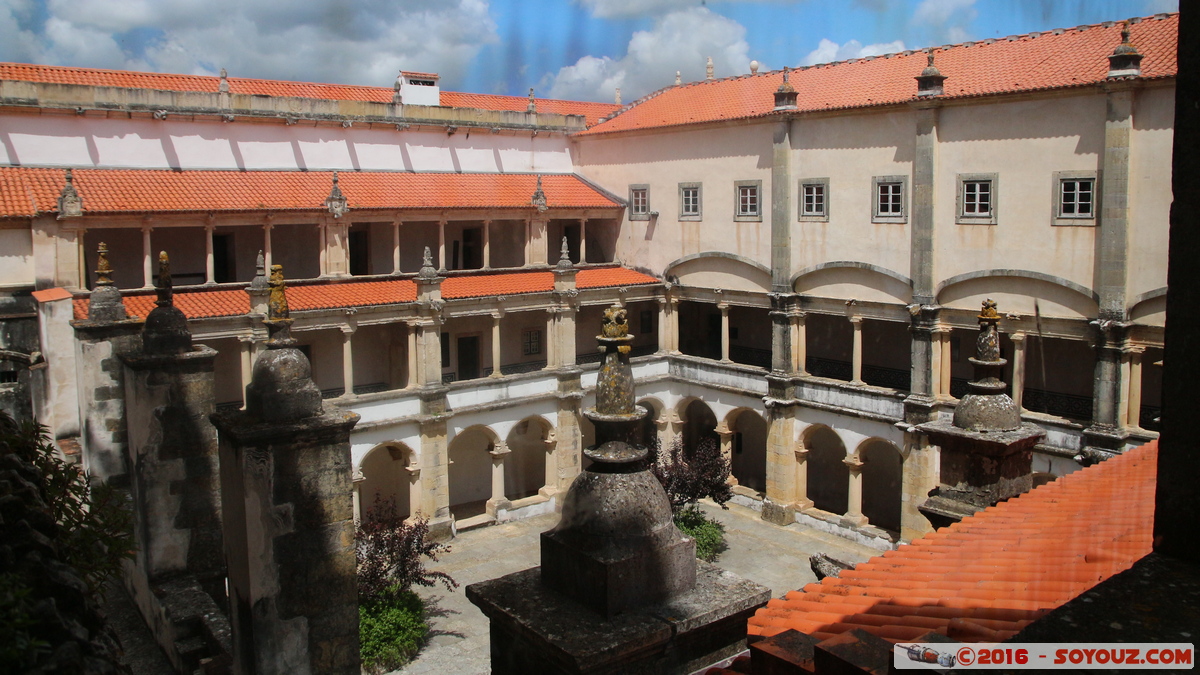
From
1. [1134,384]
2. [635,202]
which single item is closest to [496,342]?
[635,202]

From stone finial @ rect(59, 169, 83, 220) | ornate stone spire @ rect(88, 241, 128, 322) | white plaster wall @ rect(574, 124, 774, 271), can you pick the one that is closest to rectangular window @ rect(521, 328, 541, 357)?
white plaster wall @ rect(574, 124, 774, 271)

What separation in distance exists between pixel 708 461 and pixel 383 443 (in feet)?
30.1

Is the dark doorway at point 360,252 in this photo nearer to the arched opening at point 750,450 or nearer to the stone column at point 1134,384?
the arched opening at point 750,450

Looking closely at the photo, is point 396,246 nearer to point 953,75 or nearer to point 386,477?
point 386,477

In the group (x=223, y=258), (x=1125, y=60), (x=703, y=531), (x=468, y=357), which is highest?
(x=1125, y=60)

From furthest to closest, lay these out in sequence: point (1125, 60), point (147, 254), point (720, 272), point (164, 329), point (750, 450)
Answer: point (750, 450), point (720, 272), point (147, 254), point (1125, 60), point (164, 329)

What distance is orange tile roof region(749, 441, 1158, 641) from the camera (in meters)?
5.27

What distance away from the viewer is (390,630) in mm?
18828

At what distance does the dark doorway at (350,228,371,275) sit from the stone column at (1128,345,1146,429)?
71.9 ft

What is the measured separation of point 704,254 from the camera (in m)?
30.5

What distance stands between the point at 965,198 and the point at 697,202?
959 cm

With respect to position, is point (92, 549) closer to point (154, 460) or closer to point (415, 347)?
point (154, 460)

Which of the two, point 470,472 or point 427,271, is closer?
point 427,271

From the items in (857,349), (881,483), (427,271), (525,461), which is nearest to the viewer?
(427,271)
